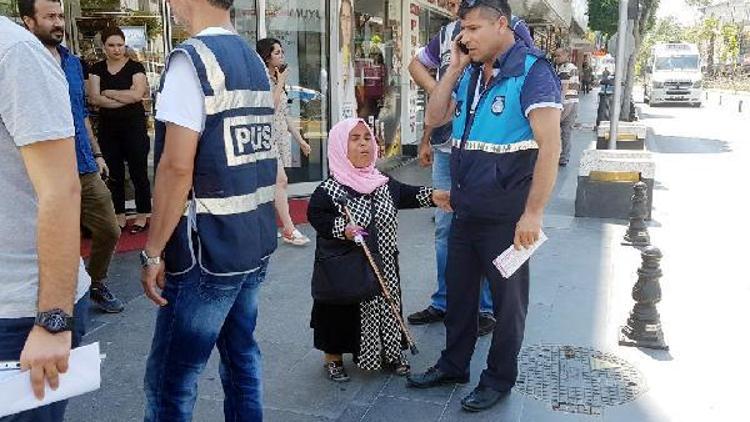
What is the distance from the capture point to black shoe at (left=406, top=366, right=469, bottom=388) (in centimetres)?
365

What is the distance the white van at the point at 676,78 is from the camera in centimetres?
3034

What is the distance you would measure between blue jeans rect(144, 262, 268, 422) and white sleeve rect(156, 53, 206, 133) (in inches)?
20.1

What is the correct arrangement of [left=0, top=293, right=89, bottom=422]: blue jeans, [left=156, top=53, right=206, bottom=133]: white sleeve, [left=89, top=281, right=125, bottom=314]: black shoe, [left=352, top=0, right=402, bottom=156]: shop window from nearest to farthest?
[left=0, top=293, right=89, bottom=422]: blue jeans < [left=156, top=53, right=206, bottom=133]: white sleeve < [left=89, top=281, right=125, bottom=314]: black shoe < [left=352, top=0, right=402, bottom=156]: shop window

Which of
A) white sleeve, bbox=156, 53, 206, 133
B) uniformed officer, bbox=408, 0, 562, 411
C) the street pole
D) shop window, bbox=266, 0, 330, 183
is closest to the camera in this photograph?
white sleeve, bbox=156, 53, 206, 133

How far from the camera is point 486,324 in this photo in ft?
14.6

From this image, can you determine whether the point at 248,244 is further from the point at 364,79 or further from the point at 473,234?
the point at 364,79

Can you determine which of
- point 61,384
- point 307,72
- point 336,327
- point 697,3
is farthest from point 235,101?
point 697,3

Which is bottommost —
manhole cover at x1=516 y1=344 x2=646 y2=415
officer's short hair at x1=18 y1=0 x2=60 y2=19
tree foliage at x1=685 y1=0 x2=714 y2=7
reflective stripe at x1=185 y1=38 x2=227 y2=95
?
manhole cover at x1=516 y1=344 x2=646 y2=415

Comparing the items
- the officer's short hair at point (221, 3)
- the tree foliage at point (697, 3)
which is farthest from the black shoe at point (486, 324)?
the tree foliage at point (697, 3)

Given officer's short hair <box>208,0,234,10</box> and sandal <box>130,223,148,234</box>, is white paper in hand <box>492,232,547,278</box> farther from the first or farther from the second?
sandal <box>130,223,148,234</box>

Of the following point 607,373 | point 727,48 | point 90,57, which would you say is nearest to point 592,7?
point 727,48

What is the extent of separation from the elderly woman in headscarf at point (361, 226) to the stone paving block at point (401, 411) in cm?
27

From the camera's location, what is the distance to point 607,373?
3865 mm

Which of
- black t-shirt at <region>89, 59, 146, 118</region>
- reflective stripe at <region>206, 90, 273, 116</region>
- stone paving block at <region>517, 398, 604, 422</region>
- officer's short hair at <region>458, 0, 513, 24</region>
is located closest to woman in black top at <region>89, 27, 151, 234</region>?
black t-shirt at <region>89, 59, 146, 118</region>
